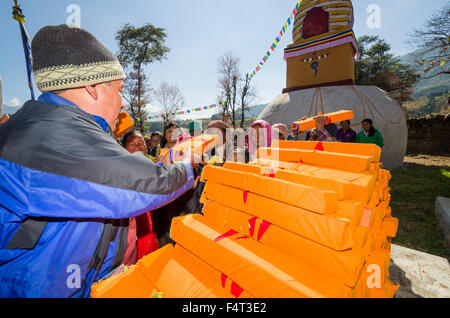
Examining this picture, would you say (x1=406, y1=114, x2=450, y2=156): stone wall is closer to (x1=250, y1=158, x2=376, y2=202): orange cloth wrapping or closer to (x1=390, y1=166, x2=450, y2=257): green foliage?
(x1=390, y1=166, x2=450, y2=257): green foliage

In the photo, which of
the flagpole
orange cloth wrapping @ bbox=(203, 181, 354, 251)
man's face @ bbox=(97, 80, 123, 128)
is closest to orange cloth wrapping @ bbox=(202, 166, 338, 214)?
orange cloth wrapping @ bbox=(203, 181, 354, 251)

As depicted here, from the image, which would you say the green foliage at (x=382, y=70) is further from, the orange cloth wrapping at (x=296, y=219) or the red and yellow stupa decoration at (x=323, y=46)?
the orange cloth wrapping at (x=296, y=219)

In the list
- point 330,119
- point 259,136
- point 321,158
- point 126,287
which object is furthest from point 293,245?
point 259,136

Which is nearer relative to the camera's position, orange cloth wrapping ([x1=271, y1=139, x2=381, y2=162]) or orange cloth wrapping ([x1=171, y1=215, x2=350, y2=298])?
orange cloth wrapping ([x1=171, y1=215, x2=350, y2=298])

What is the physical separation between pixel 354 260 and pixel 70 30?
6.70ft

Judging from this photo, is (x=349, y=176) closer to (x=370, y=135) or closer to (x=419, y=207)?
(x=370, y=135)

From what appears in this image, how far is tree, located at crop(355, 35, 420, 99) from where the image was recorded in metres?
25.3

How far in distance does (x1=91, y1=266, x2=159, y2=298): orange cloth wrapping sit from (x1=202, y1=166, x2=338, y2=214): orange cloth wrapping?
36.7 inches

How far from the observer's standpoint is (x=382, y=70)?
27.2 m

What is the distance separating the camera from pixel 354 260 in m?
1.15

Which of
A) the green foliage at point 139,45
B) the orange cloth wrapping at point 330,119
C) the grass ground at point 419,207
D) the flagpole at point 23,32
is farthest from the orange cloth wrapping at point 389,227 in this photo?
the green foliage at point 139,45

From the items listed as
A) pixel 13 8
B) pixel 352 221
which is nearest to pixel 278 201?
pixel 352 221

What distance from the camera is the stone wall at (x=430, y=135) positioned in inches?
611

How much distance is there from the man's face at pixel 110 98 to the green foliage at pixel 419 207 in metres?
5.63
